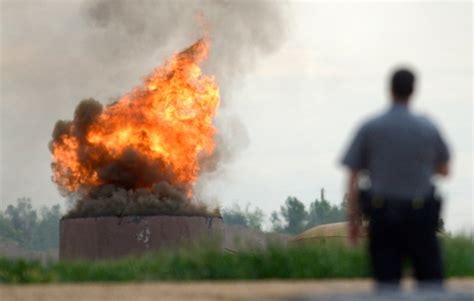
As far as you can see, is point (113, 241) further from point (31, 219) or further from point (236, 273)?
point (31, 219)

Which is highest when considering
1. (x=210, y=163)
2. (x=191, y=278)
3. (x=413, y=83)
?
(x=210, y=163)

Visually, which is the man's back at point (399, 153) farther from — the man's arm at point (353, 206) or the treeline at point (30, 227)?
the treeline at point (30, 227)

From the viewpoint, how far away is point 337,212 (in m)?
151

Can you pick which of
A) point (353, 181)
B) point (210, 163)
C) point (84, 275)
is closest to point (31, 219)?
point (210, 163)

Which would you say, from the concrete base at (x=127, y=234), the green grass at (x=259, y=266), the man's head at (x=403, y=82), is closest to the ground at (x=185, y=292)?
the man's head at (x=403, y=82)

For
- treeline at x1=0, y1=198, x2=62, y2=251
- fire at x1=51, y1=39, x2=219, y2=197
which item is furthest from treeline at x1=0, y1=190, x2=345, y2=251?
fire at x1=51, y1=39, x2=219, y2=197

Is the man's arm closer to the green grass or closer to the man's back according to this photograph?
the man's back

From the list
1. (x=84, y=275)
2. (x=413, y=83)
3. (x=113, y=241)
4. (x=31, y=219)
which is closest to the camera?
(x=413, y=83)

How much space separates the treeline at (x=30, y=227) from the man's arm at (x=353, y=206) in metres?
144

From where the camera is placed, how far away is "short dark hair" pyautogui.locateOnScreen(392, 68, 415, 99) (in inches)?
444

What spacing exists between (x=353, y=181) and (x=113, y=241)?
4041cm

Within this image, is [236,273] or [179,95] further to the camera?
[179,95]

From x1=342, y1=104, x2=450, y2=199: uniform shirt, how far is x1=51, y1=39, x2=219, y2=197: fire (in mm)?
43730

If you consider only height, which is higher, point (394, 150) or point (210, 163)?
Result: point (210, 163)
